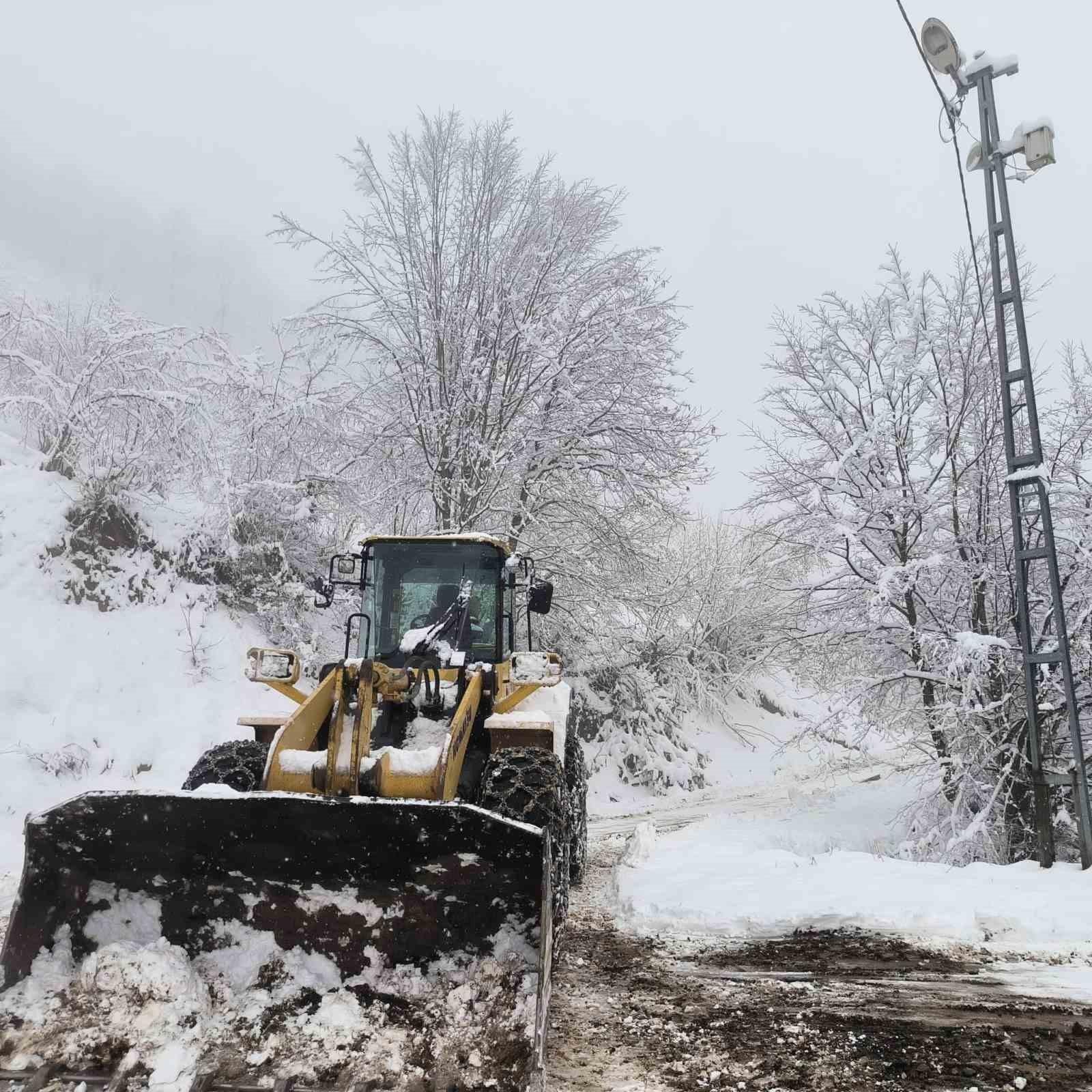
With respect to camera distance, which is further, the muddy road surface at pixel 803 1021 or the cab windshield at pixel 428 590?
the cab windshield at pixel 428 590

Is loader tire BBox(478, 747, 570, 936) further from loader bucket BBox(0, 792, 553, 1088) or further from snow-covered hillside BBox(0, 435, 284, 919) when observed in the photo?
snow-covered hillside BBox(0, 435, 284, 919)

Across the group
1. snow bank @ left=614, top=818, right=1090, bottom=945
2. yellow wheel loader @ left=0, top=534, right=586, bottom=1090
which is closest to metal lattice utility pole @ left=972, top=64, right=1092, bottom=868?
snow bank @ left=614, top=818, right=1090, bottom=945

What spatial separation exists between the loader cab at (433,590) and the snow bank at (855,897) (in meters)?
2.23

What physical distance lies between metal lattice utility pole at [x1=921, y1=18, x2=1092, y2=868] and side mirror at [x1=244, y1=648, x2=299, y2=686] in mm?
6559

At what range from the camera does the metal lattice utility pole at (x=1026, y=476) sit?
7610 millimetres

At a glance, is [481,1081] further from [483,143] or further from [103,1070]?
[483,143]

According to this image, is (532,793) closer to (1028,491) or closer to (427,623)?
(427,623)

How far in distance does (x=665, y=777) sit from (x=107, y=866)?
13.3 metres

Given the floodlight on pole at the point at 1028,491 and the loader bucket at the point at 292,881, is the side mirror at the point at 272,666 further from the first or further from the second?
the floodlight on pole at the point at 1028,491

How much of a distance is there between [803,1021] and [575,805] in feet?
11.5

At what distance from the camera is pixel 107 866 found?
3.65m

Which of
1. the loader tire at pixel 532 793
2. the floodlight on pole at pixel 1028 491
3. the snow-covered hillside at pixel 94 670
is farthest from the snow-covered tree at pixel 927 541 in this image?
the snow-covered hillside at pixel 94 670

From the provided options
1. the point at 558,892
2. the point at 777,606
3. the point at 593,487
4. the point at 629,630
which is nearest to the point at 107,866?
the point at 558,892

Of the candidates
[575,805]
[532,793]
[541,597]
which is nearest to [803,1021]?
[532,793]
